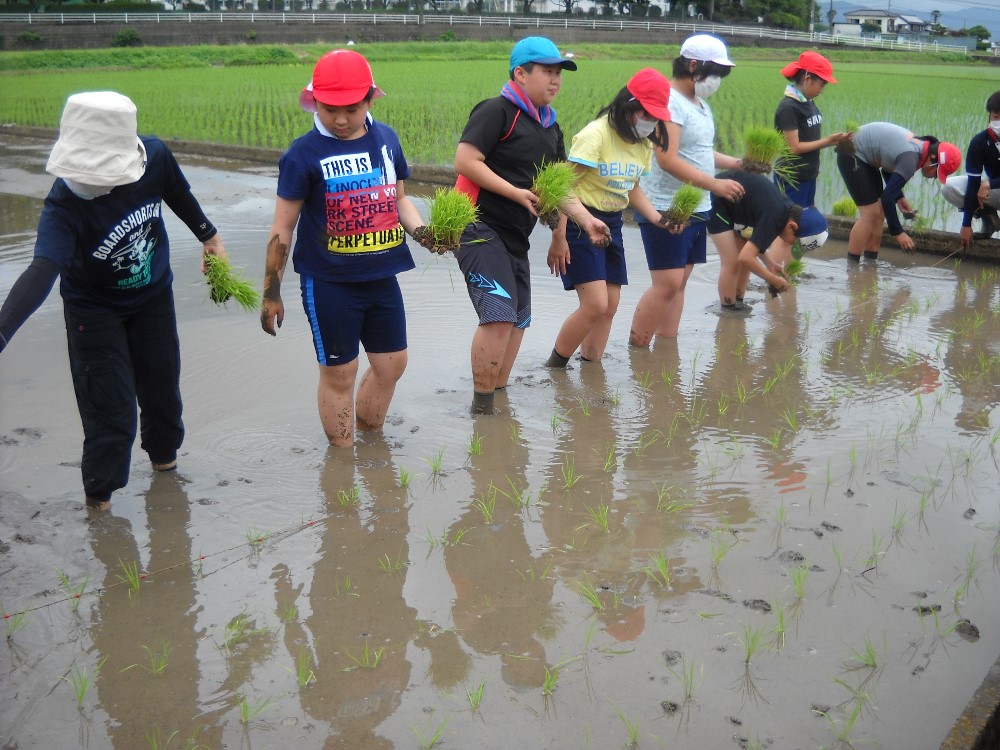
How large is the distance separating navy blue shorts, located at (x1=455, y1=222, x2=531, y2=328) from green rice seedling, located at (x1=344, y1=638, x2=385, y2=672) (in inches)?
80.2

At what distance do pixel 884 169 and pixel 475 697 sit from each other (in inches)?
262

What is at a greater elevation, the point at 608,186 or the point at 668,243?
the point at 608,186

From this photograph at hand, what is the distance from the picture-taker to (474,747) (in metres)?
2.59

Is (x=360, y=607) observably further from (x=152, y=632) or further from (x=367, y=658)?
(x=152, y=632)

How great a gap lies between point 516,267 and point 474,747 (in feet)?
9.05

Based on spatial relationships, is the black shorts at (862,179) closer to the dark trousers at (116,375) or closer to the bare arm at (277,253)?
the bare arm at (277,253)

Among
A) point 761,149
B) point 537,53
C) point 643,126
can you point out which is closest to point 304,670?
point 537,53

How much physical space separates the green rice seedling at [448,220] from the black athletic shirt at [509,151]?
333 mm

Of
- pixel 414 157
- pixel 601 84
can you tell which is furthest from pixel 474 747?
pixel 601 84

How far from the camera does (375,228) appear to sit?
4.17 meters

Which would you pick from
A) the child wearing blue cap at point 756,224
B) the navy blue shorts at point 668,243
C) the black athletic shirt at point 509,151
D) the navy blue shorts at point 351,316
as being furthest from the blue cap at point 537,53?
the child wearing blue cap at point 756,224

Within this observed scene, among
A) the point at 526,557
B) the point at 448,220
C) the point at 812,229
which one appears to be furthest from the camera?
the point at 812,229

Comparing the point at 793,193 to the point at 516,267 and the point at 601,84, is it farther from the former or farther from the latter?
the point at 601,84

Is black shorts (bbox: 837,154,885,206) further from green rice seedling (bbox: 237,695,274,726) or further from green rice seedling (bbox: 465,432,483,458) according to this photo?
green rice seedling (bbox: 237,695,274,726)
